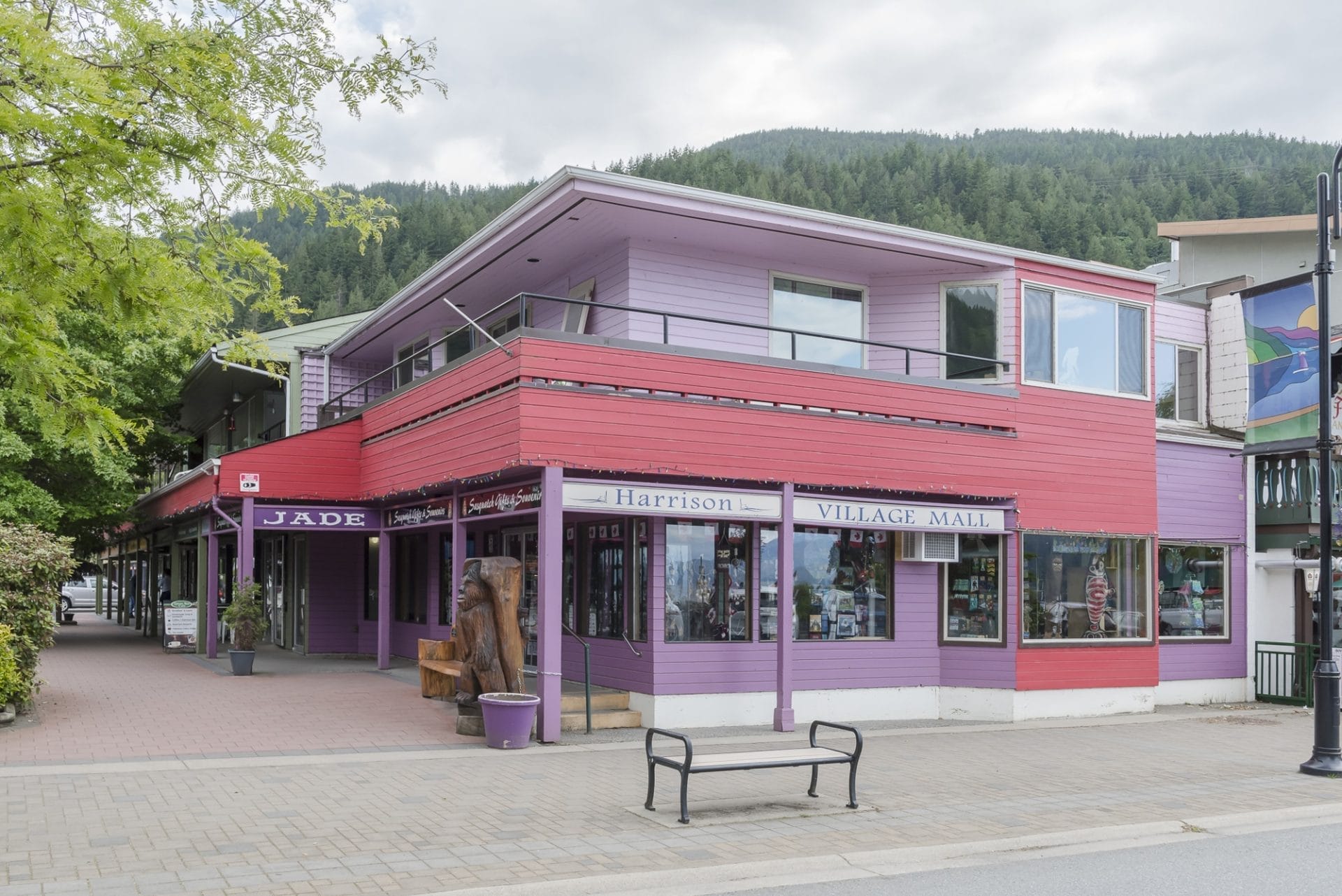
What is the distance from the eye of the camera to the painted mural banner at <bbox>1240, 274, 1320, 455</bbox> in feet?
59.1

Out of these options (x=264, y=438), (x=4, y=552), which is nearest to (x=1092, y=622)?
(x=4, y=552)

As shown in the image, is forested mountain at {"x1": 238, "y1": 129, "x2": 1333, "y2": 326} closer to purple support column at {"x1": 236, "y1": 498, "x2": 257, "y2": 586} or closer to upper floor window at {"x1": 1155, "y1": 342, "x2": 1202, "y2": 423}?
upper floor window at {"x1": 1155, "y1": 342, "x2": 1202, "y2": 423}

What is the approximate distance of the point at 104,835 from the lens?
798 centimetres

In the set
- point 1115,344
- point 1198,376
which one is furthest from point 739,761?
point 1198,376

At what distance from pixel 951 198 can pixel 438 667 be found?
70215mm

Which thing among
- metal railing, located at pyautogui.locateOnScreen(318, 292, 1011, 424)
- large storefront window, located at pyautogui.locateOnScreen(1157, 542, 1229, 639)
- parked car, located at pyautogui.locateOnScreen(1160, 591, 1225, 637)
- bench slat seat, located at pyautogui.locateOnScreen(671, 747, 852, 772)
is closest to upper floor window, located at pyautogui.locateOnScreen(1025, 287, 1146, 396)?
metal railing, located at pyautogui.locateOnScreen(318, 292, 1011, 424)

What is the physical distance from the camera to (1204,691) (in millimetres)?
18234

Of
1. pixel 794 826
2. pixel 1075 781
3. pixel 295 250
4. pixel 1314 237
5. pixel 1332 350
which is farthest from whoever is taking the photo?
pixel 295 250

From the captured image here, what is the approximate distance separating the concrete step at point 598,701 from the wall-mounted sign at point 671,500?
229 centimetres

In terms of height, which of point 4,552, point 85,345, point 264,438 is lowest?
point 4,552

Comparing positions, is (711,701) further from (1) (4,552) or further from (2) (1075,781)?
(1) (4,552)

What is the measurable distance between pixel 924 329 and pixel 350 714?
9.41 meters

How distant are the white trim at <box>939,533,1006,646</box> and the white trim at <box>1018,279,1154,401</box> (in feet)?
7.63

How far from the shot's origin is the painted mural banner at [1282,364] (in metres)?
18.0
